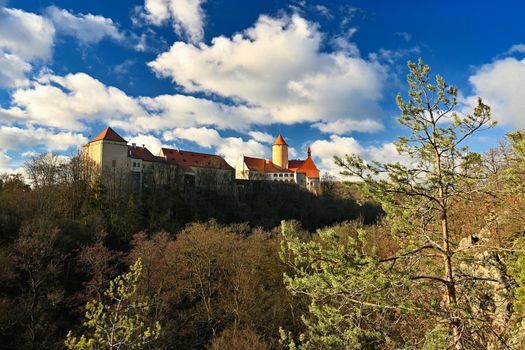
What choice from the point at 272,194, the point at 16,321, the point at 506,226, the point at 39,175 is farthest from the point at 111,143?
the point at 506,226

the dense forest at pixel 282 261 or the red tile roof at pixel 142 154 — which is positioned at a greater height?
the red tile roof at pixel 142 154

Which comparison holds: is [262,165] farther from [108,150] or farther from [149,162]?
[108,150]

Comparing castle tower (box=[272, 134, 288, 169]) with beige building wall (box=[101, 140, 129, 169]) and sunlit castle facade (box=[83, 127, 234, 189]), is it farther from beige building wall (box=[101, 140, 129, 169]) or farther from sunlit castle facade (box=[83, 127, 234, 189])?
beige building wall (box=[101, 140, 129, 169])

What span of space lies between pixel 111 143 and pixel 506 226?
39.4 m

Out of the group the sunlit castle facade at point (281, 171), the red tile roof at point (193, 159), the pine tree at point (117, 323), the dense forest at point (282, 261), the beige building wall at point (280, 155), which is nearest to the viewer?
the dense forest at point (282, 261)

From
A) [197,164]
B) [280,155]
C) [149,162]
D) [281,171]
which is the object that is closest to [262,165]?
[281,171]

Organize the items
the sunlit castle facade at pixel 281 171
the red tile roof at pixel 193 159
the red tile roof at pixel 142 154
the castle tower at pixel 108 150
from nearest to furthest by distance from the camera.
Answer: the castle tower at pixel 108 150 < the red tile roof at pixel 142 154 < the red tile roof at pixel 193 159 < the sunlit castle facade at pixel 281 171

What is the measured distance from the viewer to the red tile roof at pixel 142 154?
43.2m

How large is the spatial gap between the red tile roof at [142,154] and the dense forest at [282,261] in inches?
191

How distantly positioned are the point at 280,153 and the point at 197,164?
20.3 m

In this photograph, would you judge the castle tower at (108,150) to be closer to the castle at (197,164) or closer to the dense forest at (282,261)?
the castle at (197,164)

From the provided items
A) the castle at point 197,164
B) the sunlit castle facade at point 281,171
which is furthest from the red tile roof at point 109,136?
the sunlit castle facade at point 281,171

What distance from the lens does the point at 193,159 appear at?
169ft

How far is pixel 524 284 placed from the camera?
13.8ft
